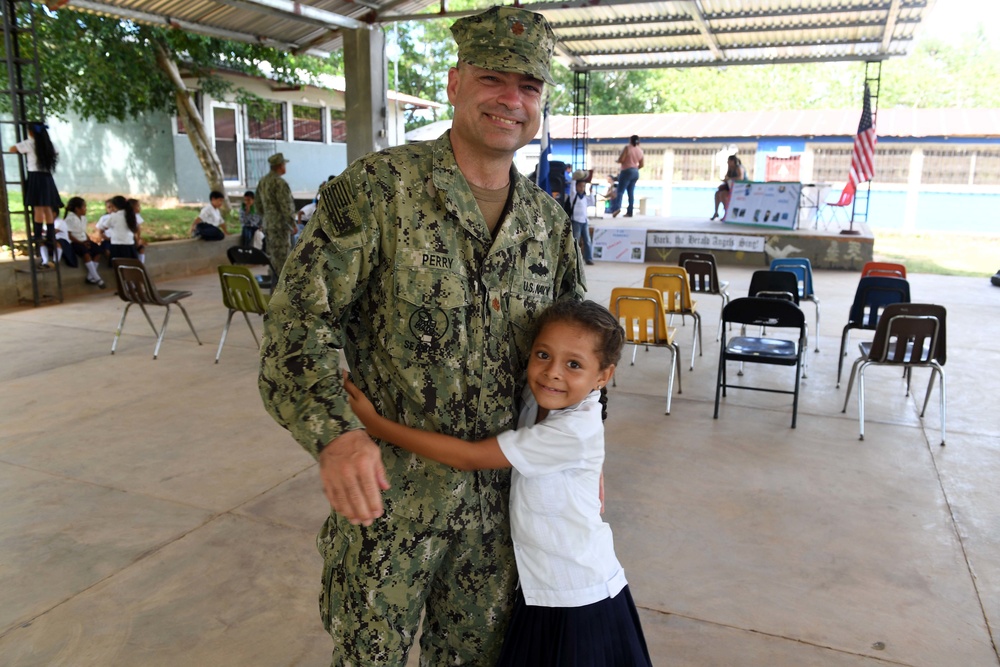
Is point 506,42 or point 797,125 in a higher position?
point 797,125

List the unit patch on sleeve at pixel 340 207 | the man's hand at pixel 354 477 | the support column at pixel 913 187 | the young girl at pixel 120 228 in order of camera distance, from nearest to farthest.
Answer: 1. the man's hand at pixel 354 477
2. the unit patch on sleeve at pixel 340 207
3. the young girl at pixel 120 228
4. the support column at pixel 913 187

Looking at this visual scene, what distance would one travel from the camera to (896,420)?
511 centimetres

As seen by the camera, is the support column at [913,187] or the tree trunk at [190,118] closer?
the tree trunk at [190,118]

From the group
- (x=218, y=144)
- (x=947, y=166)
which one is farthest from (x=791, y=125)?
(x=218, y=144)

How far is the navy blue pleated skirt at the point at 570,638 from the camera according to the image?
1633 millimetres

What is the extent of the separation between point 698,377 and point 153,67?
11.7 metres

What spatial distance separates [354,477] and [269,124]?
2182cm

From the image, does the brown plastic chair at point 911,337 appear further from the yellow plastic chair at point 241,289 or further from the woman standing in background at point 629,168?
the woman standing in background at point 629,168

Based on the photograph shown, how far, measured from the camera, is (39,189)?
8.74m

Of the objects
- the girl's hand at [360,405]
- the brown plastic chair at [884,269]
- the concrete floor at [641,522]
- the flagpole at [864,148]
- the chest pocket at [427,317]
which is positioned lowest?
the concrete floor at [641,522]

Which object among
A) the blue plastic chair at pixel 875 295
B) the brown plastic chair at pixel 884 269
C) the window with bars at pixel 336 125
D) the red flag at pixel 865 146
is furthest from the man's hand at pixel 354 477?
the window with bars at pixel 336 125

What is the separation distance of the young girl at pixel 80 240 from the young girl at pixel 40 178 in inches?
26.0

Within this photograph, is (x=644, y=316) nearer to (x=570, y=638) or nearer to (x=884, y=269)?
(x=884, y=269)

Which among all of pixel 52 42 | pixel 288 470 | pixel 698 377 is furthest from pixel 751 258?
pixel 52 42
